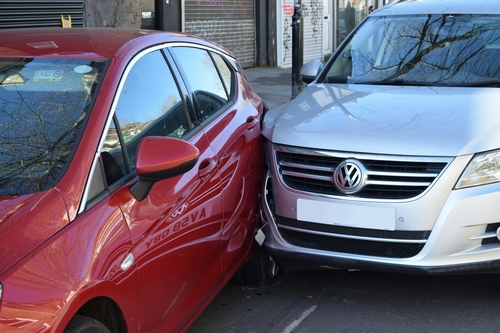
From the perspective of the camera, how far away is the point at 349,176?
4.07 m

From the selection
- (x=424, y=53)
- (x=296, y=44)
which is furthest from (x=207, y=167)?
(x=296, y=44)

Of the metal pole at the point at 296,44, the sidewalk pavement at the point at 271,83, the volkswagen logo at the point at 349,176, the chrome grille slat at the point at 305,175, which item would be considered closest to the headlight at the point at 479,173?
the volkswagen logo at the point at 349,176

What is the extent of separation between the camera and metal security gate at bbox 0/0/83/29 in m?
11.0

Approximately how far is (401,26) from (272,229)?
2.33 m

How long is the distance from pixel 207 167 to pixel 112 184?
0.83 meters

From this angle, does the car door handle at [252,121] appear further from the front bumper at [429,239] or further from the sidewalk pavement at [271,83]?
the sidewalk pavement at [271,83]

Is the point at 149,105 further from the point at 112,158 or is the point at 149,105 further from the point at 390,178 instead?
the point at 390,178

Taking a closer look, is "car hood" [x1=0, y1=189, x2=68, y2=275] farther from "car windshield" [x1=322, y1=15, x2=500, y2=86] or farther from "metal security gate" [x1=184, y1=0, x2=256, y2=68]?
"metal security gate" [x1=184, y1=0, x2=256, y2=68]

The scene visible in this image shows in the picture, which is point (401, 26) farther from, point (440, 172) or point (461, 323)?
point (461, 323)

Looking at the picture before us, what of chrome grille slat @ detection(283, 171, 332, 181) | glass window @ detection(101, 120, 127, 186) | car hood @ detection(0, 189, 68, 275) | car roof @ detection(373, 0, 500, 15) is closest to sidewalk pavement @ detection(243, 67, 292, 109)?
car roof @ detection(373, 0, 500, 15)

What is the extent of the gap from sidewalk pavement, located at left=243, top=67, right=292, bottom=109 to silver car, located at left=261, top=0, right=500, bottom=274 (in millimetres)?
7982

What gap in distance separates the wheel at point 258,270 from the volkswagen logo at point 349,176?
818 millimetres

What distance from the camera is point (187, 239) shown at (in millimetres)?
3434

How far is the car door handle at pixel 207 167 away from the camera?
3.70 m
